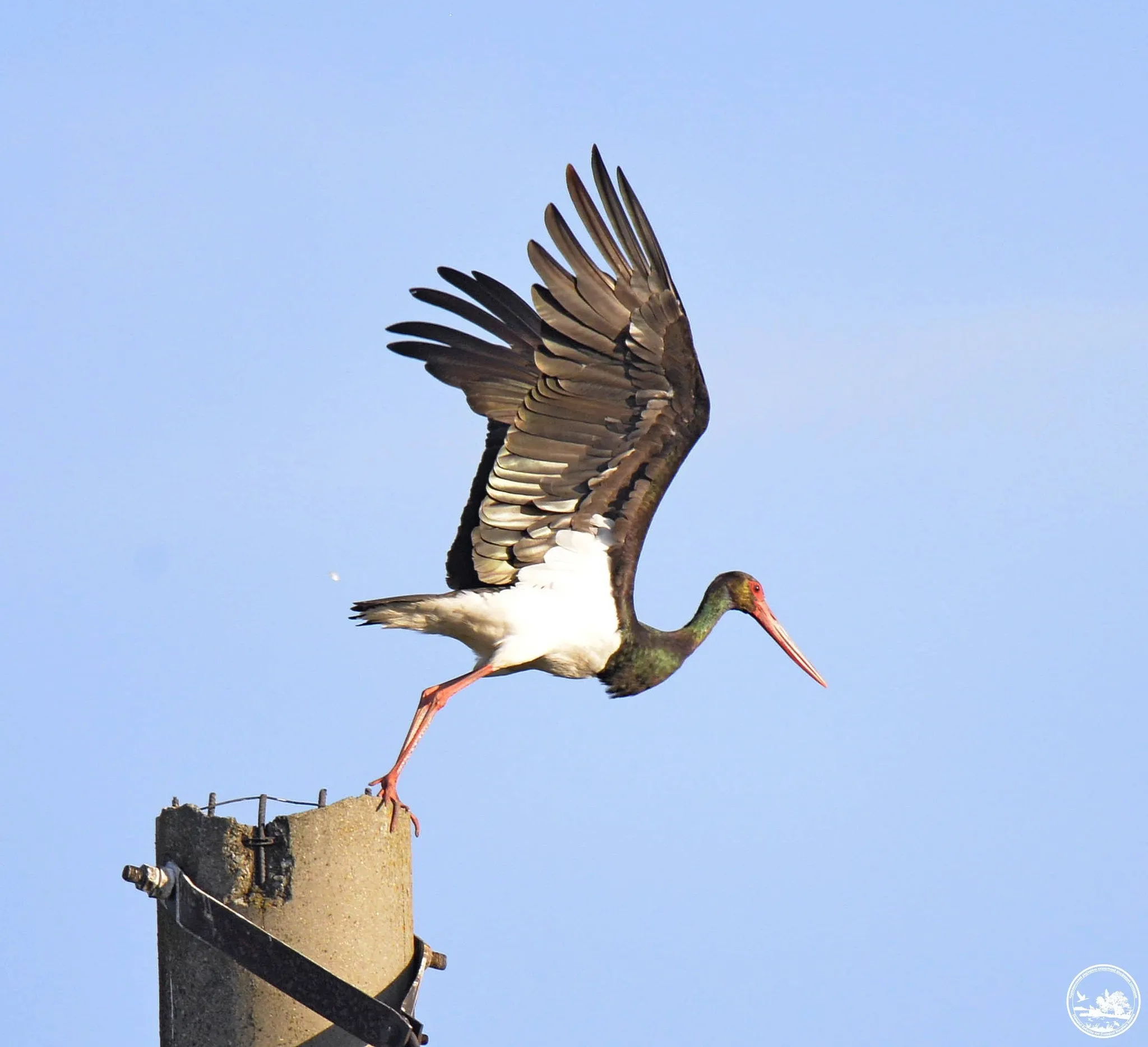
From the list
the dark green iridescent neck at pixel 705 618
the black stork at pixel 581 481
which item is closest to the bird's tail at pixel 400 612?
the black stork at pixel 581 481

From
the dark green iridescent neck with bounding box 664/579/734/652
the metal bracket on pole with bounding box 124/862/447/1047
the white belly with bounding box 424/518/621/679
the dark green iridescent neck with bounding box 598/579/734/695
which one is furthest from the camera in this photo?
the dark green iridescent neck with bounding box 664/579/734/652

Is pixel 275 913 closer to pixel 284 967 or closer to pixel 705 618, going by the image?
pixel 284 967

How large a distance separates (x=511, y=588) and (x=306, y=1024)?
10.8 ft

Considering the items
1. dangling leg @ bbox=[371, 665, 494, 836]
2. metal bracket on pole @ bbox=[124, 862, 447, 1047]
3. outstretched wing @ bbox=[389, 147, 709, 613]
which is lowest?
metal bracket on pole @ bbox=[124, 862, 447, 1047]

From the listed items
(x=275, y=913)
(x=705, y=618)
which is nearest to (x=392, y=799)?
(x=275, y=913)

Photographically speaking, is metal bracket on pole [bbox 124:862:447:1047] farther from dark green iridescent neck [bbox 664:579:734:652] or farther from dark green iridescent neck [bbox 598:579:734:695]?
dark green iridescent neck [bbox 664:579:734:652]

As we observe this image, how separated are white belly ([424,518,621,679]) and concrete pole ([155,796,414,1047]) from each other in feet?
8.70

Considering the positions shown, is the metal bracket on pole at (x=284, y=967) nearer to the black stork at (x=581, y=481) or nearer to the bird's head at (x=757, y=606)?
the black stork at (x=581, y=481)

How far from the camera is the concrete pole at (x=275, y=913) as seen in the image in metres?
6.19

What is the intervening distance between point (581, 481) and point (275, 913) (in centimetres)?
331

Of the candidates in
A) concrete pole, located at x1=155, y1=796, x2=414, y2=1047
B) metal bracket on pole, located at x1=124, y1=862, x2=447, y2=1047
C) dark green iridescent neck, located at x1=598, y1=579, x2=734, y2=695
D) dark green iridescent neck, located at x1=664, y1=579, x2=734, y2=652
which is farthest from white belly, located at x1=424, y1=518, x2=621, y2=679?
metal bracket on pole, located at x1=124, y1=862, x2=447, y2=1047

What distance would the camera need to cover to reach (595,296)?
328 inches

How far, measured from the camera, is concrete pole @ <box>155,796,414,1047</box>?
244 inches

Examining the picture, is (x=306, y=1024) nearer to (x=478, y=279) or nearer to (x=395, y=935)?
(x=395, y=935)
